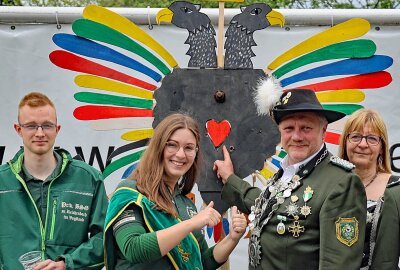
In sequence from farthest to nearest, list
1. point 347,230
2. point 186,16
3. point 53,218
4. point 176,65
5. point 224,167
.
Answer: point 176,65, point 186,16, point 224,167, point 53,218, point 347,230

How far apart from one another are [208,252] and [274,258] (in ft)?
1.25

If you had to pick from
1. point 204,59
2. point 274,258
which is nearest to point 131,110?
point 204,59

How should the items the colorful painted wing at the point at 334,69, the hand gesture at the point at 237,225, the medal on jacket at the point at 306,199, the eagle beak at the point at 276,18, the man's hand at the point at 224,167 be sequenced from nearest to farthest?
the medal on jacket at the point at 306,199, the hand gesture at the point at 237,225, the man's hand at the point at 224,167, the eagle beak at the point at 276,18, the colorful painted wing at the point at 334,69

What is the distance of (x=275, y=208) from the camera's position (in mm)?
3104

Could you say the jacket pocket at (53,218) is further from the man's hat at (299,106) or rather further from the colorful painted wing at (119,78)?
the man's hat at (299,106)

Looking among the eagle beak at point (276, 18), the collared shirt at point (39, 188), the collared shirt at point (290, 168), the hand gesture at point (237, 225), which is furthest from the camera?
the eagle beak at point (276, 18)

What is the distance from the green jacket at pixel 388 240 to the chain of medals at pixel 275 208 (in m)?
0.42

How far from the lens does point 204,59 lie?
154 inches

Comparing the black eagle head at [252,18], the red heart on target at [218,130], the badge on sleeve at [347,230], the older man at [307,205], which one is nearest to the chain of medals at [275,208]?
the older man at [307,205]

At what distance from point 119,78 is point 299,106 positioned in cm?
155

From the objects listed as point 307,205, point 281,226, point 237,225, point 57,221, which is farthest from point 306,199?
point 57,221

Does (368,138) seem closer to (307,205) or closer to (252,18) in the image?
(307,205)

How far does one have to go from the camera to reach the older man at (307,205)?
2.89 meters

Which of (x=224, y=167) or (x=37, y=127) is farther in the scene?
(x=224, y=167)
